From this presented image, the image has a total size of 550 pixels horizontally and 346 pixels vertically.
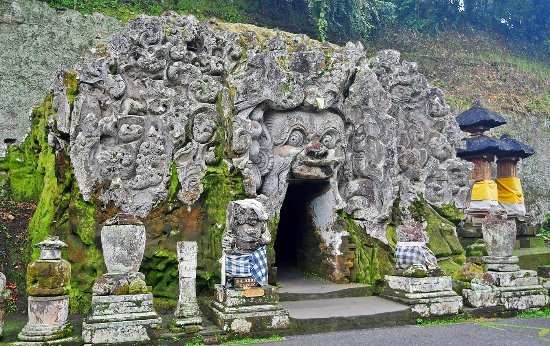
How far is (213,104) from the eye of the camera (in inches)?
365

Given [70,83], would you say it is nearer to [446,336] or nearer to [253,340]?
[253,340]

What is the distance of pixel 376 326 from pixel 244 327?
214 cm

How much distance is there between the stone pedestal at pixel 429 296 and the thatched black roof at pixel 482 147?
7236 millimetres

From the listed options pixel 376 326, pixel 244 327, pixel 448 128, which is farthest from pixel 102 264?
pixel 448 128

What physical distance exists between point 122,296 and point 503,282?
21.2 ft

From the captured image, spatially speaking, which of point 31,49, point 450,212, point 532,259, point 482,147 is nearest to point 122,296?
point 450,212

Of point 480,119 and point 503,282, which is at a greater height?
point 480,119

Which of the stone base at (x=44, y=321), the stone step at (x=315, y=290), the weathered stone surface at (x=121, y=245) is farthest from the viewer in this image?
the stone step at (x=315, y=290)

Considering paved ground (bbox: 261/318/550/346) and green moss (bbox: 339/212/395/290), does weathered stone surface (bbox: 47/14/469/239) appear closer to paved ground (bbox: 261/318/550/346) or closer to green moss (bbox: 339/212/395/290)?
green moss (bbox: 339/212/395/290)

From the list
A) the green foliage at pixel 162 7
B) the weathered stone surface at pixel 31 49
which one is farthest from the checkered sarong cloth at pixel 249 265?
the green foliage at pixel 162 7

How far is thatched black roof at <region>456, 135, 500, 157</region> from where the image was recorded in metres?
14.4

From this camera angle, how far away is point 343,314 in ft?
24.4

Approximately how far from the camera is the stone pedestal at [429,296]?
312 inches

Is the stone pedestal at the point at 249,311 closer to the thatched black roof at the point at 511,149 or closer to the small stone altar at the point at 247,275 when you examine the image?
the small stone altar at the point at 247,275
